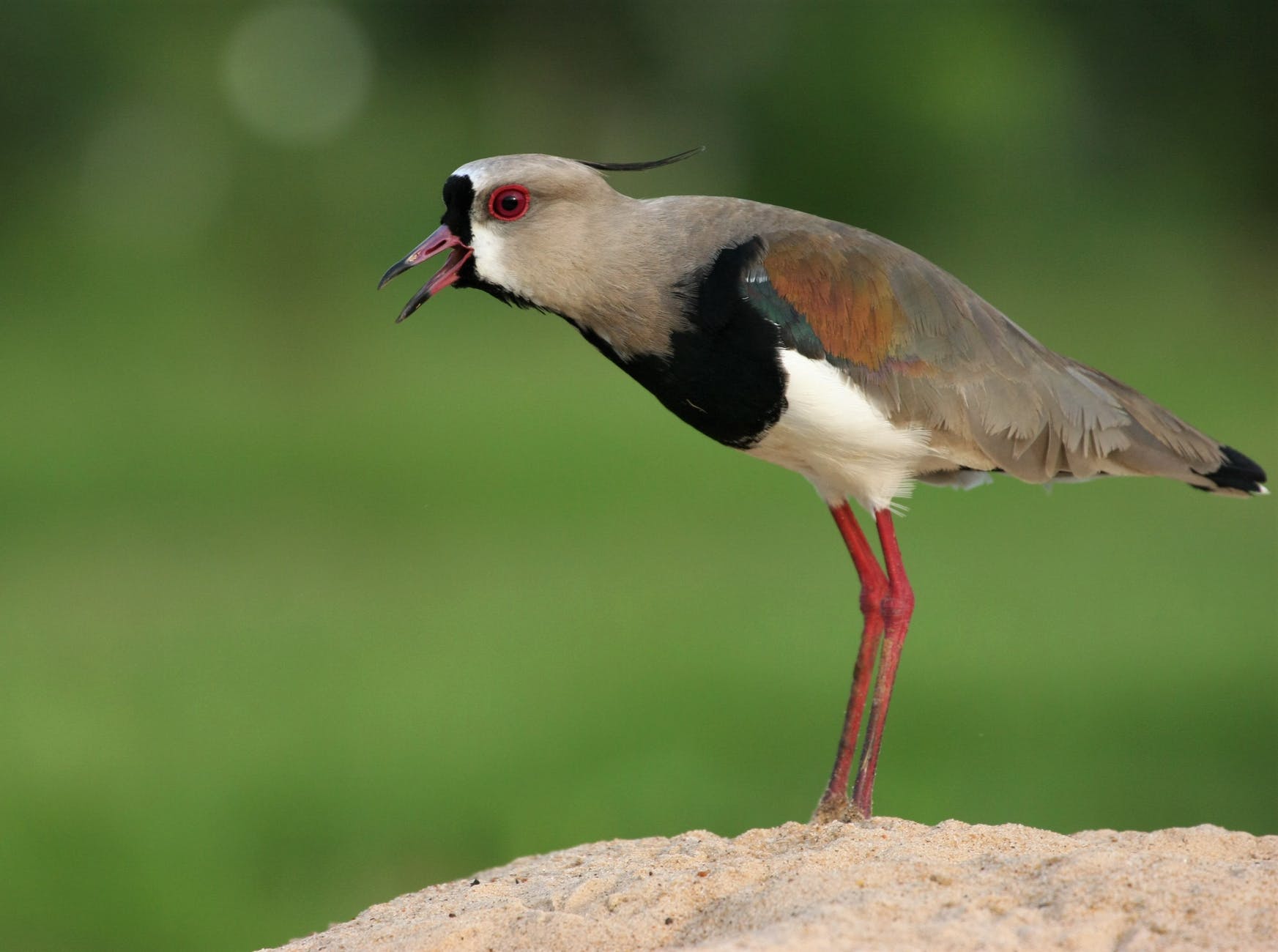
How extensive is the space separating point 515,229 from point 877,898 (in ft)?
9.27

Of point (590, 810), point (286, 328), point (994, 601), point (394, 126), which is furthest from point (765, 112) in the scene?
point (590, 810)

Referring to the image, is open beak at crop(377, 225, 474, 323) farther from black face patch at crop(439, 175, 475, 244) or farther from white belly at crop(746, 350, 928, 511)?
white belly at crop(746, 350, 928, 511)

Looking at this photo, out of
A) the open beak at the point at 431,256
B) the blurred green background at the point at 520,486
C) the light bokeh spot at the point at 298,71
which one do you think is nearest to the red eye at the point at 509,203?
the open beak at the point at 431,256

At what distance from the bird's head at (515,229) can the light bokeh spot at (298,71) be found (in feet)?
43.9

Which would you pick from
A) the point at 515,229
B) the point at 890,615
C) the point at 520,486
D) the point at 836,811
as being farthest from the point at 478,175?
the point at 520,486

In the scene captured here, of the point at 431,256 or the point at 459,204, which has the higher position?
the point at 459,204

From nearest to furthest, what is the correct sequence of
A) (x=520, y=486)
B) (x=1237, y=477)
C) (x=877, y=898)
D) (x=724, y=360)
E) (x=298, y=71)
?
(x=877, y=898) < (x=724, y=360) < (x=1237, y=477) < (x=520, y=486) < (x=298, y=71)

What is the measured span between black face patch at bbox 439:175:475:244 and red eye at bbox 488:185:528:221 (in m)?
0.08

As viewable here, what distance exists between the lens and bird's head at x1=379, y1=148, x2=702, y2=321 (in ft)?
20.7

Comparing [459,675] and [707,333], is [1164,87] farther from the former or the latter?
[707,333]

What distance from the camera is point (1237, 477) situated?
7.07 metres

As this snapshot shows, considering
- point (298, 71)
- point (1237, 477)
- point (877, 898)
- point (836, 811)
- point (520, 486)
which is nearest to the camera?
point (877, 898)

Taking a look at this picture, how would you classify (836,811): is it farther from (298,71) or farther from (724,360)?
(298,71)

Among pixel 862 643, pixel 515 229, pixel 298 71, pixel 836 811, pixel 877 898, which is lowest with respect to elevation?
pixel 877 898
